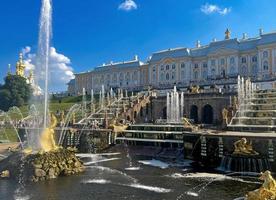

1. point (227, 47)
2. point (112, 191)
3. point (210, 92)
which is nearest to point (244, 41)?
point (227, 47)

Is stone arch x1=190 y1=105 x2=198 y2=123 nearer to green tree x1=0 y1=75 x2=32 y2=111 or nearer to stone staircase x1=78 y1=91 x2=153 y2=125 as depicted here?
stone staircase x1=78 y1=91 x2=153 y2=125

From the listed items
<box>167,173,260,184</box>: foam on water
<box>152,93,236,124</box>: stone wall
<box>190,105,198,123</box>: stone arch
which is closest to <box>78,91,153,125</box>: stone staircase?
<box>152,93,236,124</box>: stone wall

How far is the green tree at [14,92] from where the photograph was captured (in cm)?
9138

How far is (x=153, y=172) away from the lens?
2597 centimetres

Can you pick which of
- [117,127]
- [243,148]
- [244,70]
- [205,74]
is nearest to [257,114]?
[243,148]

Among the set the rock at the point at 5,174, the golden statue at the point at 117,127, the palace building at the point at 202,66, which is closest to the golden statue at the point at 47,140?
the rock at the point at 5,174

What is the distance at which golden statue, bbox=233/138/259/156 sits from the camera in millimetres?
25609

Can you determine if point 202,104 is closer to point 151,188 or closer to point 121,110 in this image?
point 121,110

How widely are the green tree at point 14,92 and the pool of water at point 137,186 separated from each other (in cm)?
6934

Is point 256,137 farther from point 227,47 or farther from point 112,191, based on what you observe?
point 227,47

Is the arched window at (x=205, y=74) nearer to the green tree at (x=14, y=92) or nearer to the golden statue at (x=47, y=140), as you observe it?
the green tree at (x=14, y=92)

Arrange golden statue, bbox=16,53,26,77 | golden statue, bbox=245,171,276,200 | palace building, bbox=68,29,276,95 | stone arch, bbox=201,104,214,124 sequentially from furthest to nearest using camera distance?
→ golden statue, bbox=16,53,26,77, palace building, bbox=68,29,276,95, stone arch, bbox=201,104,214,124, golden statue, bbox=245,171,276,200

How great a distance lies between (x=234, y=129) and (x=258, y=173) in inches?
332

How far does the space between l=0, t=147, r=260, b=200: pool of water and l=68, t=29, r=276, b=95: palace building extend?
44593 mm
